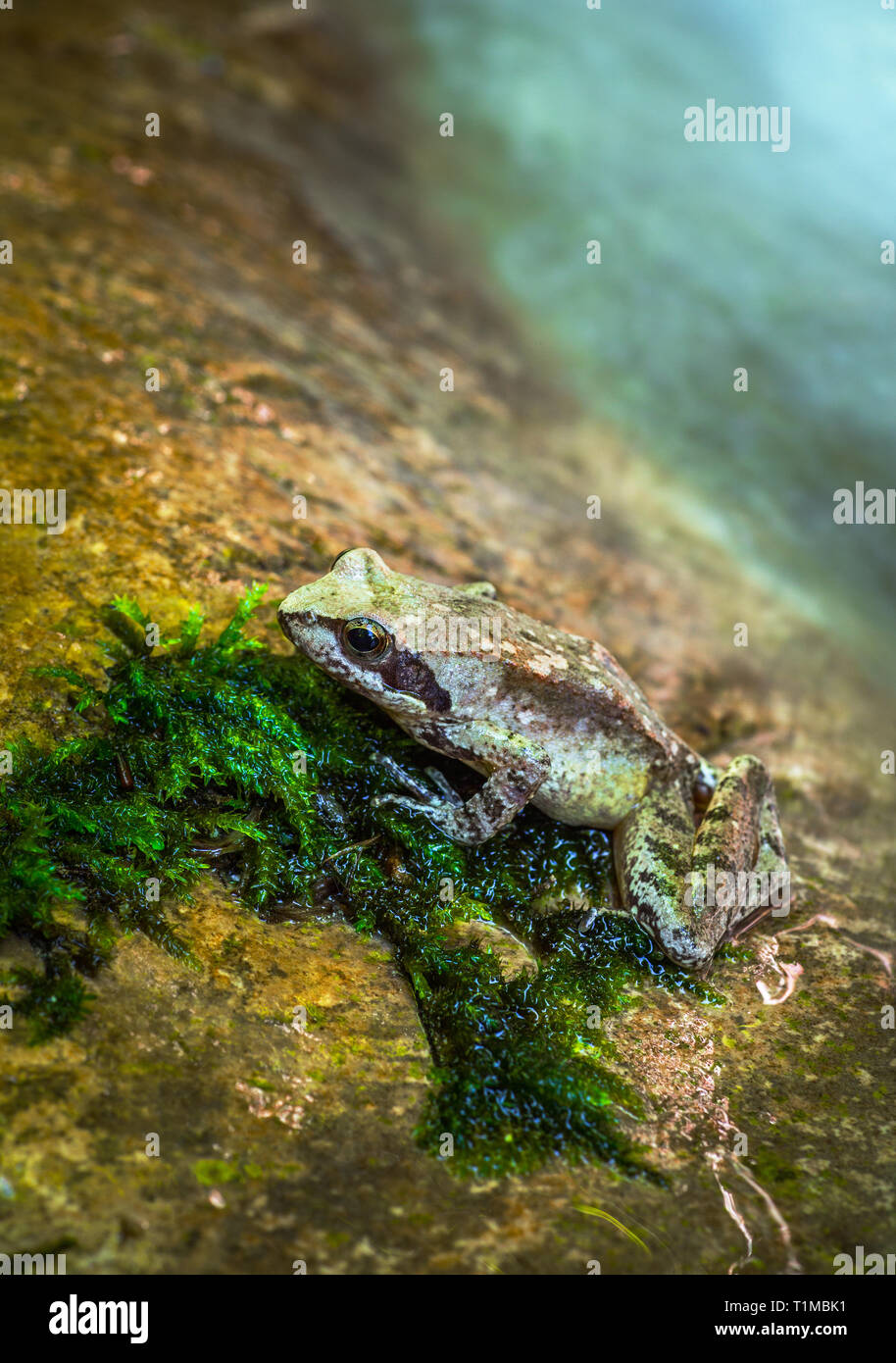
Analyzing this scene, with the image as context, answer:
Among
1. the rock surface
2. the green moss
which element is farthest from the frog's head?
the green moss

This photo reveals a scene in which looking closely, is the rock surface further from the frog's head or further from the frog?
the frog's head

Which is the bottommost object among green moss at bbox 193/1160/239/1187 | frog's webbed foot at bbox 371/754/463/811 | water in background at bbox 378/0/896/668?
green moss at bbox 193/1160/239/1187

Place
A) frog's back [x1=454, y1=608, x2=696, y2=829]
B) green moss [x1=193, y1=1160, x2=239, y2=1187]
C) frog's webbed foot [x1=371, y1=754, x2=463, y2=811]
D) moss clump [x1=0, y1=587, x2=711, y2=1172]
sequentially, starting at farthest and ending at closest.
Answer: frog's back [x1=454, y1=608, x2=696, y2=829], frog's webbed foot [x1=371, y1=754, x2=463, y2=811], moss clump [x1=0, y1=587, x2=711, y2=1172], green moss [x1=193, y1=1160, x2=239, y2=1187]

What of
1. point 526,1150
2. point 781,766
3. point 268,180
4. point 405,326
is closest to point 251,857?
point 526,1150

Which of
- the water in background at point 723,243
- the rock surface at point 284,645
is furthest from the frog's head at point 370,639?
the water in background at point 723,243

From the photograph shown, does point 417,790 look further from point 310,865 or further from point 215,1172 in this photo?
point 215,1172

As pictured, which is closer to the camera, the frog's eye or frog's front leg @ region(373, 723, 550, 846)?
the frog's eye
